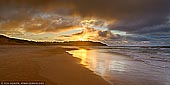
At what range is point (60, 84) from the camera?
8.73m

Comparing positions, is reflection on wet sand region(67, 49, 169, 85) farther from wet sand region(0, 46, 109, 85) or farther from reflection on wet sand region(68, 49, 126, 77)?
wet sand region(0, 46, 109, 85)

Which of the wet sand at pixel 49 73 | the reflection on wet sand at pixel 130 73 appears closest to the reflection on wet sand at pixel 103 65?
the reflection on wet sand at pixel 130 73

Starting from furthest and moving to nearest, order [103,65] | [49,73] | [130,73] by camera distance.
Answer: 1. [103,65]
2. [130,73]
3. [49,73]

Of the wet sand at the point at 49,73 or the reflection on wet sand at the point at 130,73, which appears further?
the reflection on wet sand at the point at 130,73

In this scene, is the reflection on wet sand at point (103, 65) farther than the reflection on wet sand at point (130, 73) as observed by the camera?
Yes

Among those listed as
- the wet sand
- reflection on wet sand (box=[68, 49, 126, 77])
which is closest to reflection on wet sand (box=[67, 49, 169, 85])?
reflection on wet sand (box=[68, 49, 126, 77])

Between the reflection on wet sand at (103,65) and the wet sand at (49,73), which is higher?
the wet sand at (49,73)

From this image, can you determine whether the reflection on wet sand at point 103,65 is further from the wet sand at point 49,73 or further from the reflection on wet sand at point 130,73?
the wet sand at point 49,73

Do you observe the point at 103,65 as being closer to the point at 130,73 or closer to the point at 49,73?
the point at 130,73

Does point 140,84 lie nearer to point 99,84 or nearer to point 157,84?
point 157,84

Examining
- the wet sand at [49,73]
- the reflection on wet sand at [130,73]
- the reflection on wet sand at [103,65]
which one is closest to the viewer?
the wet sand at [49,73]

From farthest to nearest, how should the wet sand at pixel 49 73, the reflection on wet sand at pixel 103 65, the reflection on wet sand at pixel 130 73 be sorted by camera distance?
1. the reflection on wet sand at pixel 103 65
2. the reflection on wet sand at pixel 130 73
3. the wet sand at pixel 49 73

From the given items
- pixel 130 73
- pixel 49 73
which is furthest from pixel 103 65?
pixel 49 73

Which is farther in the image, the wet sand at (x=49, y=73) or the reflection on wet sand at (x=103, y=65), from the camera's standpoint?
the reflection on wet sand at (x=103, y=65)
